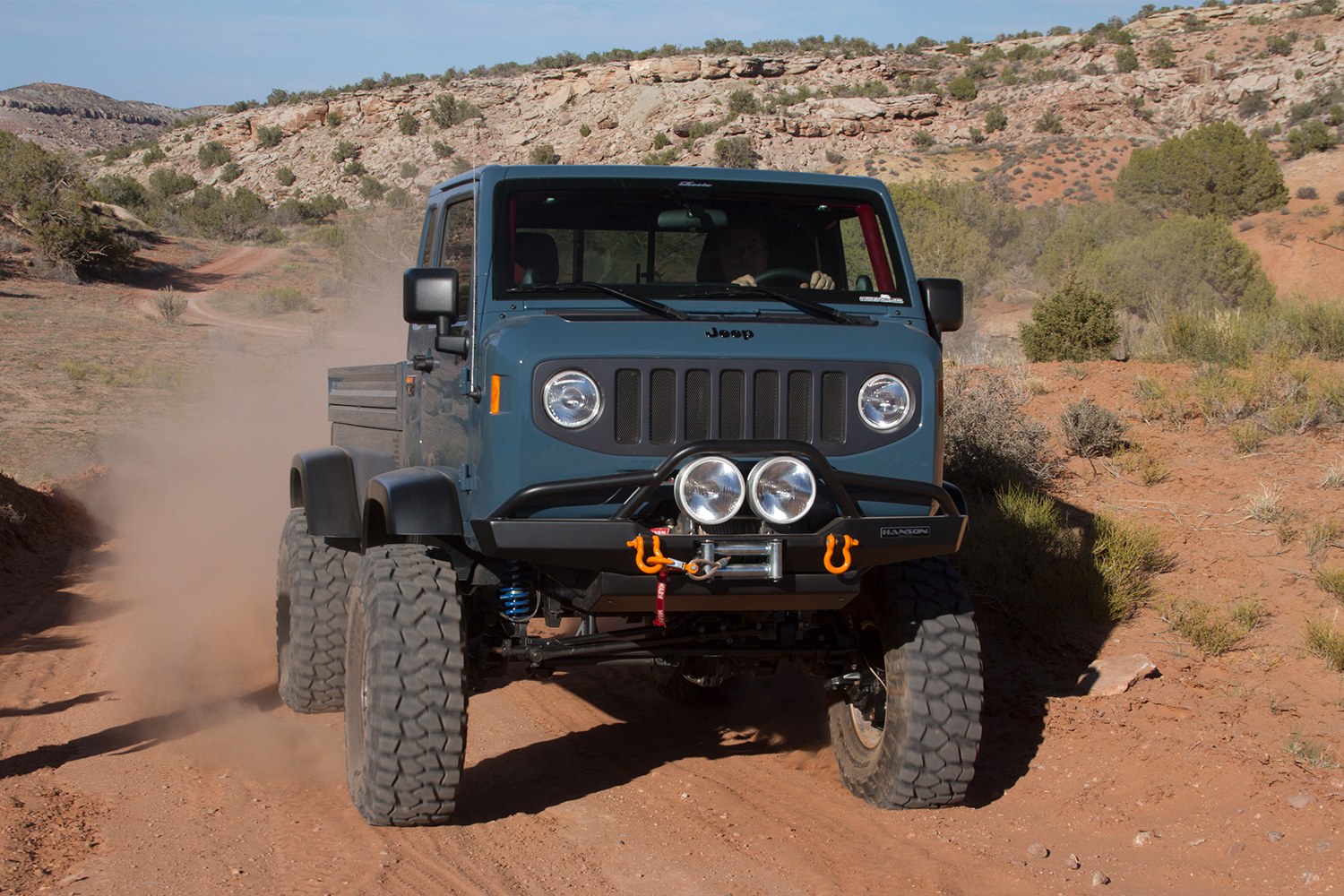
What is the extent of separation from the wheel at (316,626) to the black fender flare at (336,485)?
1.44 ft

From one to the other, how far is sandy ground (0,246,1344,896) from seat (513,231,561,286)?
226cm

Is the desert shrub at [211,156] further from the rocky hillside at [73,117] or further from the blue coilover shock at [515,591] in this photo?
the blue coilover shock at [515,591]

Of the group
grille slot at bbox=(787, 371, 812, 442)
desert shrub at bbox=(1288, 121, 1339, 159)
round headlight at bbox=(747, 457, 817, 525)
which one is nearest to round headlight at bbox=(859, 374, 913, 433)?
grille slot at bbox=(787, 371, 812, 442)

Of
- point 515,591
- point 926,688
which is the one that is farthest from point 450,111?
point 926,688

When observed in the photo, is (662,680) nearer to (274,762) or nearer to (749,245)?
(274,762)

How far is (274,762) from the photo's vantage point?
5.36m

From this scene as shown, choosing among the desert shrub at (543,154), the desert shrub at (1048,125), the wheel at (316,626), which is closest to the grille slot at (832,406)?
the wheel at (316,626)

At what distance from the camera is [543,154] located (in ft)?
189

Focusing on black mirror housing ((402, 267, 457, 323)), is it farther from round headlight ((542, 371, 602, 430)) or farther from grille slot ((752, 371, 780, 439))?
grille slot ((752, 371, 780, 439))

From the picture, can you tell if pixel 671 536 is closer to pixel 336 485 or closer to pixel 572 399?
pixel 572 399

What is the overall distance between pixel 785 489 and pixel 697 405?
18.0 inches

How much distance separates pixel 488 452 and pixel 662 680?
314 centimetres

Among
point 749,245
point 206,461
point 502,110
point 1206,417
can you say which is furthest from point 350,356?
point 502,110

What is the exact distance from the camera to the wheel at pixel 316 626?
6082mm
